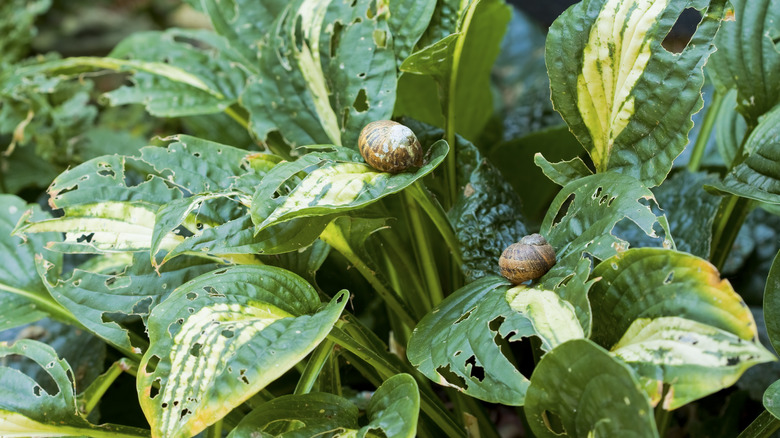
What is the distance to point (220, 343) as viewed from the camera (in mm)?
657

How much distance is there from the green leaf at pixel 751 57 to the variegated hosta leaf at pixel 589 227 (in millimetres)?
375

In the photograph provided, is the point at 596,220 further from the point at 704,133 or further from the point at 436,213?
the point at 704,133

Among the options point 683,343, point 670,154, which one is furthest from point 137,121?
point 683,343

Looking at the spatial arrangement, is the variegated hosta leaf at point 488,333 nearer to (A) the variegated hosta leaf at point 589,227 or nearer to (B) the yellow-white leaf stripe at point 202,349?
(A) the variegated hosta leaf at point 589,227

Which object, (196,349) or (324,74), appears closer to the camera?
(196,349)

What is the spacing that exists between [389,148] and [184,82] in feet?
2.03

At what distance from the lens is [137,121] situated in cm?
190

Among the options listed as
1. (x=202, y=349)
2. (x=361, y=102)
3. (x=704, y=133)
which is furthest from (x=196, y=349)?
(x=704, y=133)

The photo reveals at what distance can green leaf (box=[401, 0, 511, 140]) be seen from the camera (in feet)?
3.02

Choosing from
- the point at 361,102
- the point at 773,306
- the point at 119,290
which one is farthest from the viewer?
the point at 361,102

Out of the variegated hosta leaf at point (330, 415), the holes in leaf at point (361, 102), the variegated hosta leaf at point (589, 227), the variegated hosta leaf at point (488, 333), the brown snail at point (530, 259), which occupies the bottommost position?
the variegated hosta leaf at point (330, 415)

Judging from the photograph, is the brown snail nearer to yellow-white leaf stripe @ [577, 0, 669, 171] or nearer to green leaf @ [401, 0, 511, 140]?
yellow-white leaf stripe @ [577, 0, 669, 171]

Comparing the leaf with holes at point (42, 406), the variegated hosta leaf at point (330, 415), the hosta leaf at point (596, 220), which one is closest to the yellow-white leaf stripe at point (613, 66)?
the hosta leaf at point (596, 220)

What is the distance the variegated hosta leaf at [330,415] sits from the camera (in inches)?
26.4
